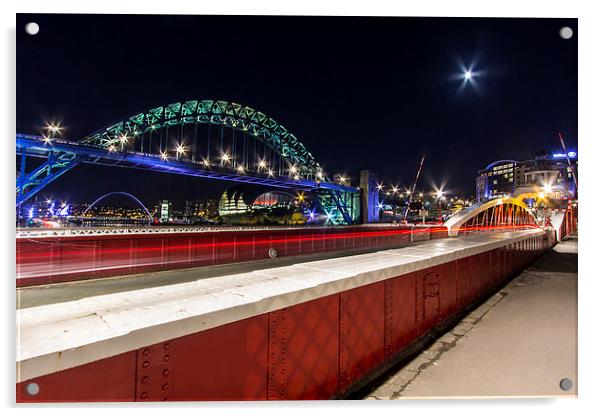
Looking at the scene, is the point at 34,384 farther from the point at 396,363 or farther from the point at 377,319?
the point at 396,363

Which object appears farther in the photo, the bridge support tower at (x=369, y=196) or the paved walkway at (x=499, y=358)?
the bridge support tower at (x=369, y=196)

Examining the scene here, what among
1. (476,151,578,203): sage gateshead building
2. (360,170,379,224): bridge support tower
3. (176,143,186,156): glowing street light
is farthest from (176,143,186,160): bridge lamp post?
(476,151,578,203): sage gateshead building

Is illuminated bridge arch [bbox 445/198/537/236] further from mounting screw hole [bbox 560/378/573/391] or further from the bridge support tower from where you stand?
the bridge support tower

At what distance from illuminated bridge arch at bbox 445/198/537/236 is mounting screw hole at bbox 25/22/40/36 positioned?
63.2 ft

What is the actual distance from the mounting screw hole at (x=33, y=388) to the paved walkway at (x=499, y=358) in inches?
109

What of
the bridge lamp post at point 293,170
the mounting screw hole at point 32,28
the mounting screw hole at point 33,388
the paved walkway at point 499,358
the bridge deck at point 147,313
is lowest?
the paved walkway at point 499,358

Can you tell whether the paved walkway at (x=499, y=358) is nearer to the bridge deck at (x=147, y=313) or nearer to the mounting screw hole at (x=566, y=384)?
the mounting screw hole at (x=566, y=384)

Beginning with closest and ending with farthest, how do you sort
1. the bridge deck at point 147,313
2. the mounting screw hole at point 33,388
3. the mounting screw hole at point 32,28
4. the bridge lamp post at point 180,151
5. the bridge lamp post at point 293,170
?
the bridge deck at point 147,313, the mounting screw hole at point 33,388, the mounting screw hole at point 32,28, the bridge lamp post at point 180,151, the bridge lamp post at point 293,170

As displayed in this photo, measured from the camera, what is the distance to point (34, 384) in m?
1.61

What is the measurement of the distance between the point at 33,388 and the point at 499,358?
4.99 metres

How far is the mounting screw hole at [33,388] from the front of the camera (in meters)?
1.62

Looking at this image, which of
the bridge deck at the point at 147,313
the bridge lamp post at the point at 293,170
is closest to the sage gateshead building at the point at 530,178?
the bridge lamp post at the point at 293,170

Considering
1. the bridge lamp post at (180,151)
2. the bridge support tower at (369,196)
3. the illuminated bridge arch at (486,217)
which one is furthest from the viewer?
the bridge support tower at (369,196)
